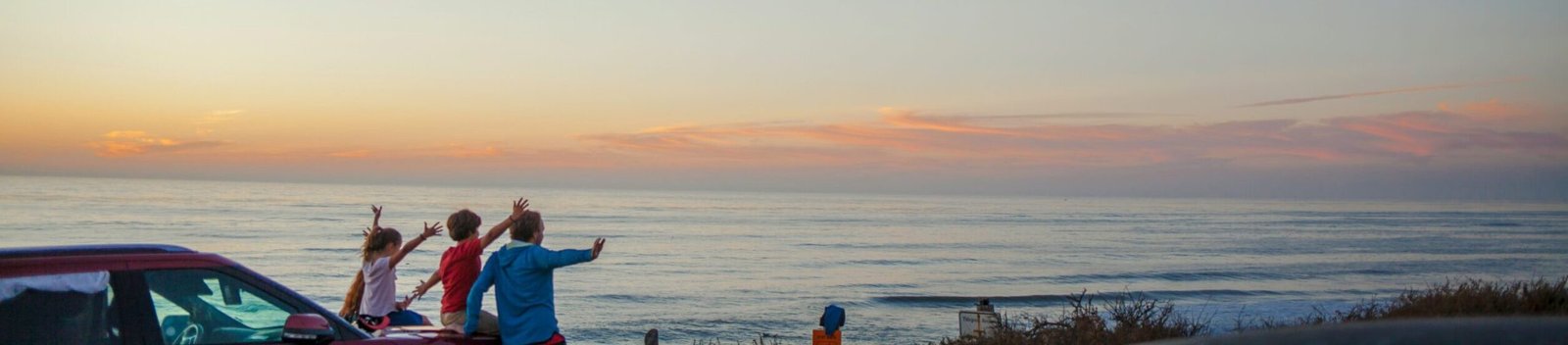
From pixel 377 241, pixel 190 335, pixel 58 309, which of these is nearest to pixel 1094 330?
pixel 377 241

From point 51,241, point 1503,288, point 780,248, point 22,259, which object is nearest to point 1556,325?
point 22,259

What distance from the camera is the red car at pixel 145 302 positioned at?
5379mm

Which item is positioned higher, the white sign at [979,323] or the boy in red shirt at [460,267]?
the boy in red shirt at [460,267]

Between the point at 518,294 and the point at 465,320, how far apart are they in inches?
29.5

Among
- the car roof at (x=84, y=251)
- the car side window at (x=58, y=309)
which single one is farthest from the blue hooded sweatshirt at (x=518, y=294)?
the car side window at (x=58, y=309)

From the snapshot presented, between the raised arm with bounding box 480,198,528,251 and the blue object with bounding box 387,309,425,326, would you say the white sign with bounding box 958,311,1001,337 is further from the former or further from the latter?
the blue object with bounding box 387,309,425,326

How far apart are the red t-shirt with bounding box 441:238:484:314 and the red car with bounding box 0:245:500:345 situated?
2302 mm

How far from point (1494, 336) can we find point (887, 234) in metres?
59.5

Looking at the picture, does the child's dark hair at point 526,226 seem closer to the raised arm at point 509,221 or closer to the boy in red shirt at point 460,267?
the raised arm at point 509,221

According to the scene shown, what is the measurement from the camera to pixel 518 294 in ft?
26.9

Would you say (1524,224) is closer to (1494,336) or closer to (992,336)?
(992,336)

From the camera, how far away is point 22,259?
17.8 feet

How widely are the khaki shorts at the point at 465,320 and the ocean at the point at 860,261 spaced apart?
9.75 metres

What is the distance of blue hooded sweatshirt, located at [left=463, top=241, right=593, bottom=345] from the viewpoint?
8.14m
